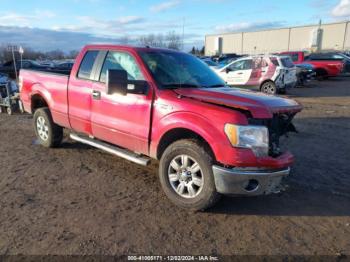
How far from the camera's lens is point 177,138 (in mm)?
4391

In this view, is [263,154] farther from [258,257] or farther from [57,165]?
[57,165]

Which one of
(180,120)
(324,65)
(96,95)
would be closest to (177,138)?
(180,120)

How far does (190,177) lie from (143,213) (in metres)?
0.70

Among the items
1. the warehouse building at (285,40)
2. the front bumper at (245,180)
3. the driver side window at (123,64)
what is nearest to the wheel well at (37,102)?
the driver side window at (123,64)

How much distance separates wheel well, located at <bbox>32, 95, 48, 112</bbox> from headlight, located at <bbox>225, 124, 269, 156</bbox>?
451 cm

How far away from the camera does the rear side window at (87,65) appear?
5.50 metres

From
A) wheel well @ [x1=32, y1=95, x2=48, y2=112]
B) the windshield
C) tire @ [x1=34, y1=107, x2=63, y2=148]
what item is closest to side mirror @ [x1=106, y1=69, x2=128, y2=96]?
the windshield

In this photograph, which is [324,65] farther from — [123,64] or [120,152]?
[120,152]

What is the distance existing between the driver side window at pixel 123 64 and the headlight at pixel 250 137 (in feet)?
5.23

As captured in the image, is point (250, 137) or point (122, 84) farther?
point (122, 84)

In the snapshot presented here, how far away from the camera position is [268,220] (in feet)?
12.9

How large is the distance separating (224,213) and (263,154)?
91 cm

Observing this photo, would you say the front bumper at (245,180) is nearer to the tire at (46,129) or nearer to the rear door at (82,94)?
the rear door at (82,94)

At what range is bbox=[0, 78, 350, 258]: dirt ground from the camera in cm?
337
